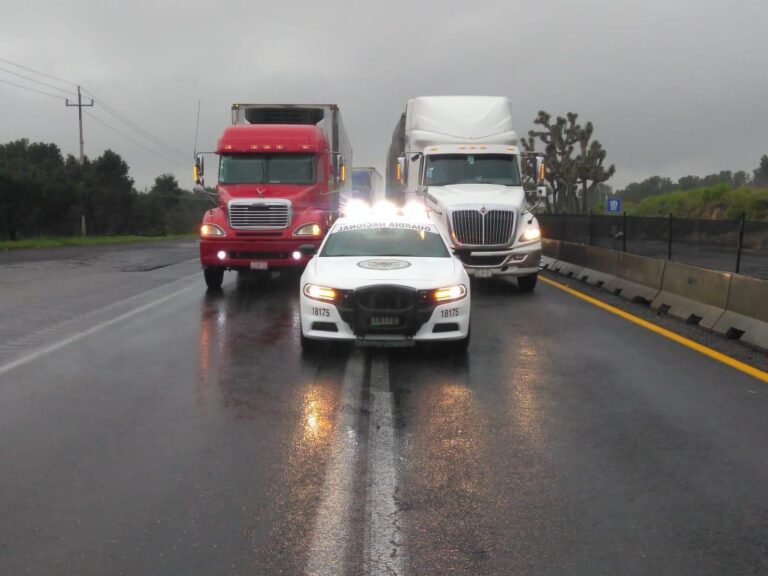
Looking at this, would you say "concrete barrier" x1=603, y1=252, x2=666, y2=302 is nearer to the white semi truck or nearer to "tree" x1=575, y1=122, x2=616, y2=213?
the white semi truck

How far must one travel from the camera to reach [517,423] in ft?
20.1

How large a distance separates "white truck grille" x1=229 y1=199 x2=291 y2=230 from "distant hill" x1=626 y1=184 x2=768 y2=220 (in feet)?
113

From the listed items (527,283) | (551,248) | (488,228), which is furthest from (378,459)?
(551,248)

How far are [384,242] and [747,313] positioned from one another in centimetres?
449

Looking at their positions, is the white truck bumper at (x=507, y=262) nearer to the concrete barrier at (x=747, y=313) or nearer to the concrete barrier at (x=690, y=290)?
the concrete barrier at (x=690, y=290)

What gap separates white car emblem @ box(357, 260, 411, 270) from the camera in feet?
29.4

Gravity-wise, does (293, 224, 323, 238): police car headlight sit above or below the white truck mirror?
below

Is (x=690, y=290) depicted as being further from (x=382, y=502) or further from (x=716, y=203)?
(x=716, y=203)

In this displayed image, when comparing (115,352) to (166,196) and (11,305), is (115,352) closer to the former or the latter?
(11,305)

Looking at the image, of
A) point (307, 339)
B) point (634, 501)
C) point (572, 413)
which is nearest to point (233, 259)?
point (307, 339)

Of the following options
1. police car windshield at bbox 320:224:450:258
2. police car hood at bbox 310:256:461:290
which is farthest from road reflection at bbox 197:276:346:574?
police car windshield at bbox 320:224:450:258

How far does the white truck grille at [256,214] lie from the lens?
15.4 m

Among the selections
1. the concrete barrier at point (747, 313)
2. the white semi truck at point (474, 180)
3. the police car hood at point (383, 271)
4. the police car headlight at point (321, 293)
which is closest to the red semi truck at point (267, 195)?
the white semi truck at point (474, 180)

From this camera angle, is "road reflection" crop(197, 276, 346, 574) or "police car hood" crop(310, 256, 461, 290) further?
"police car hood" crop(310, 256, 461, 290)
